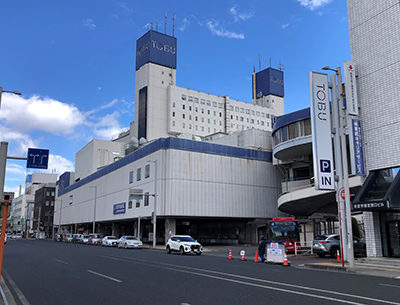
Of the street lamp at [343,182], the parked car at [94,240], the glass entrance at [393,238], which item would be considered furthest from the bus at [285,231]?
the parked car at [94,240]

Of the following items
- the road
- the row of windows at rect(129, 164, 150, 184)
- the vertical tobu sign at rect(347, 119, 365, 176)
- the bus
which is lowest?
the road

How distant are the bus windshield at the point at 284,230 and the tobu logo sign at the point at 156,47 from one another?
243ft

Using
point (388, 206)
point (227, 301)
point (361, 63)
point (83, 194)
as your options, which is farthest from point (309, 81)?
point (83, 194)

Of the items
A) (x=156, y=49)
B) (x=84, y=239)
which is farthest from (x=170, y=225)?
(x=156, y=49)

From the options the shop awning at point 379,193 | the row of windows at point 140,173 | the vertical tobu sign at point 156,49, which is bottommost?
the shop awning at point 379,193

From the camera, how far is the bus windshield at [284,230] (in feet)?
99.3

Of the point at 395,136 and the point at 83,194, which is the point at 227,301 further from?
the point at 83,194

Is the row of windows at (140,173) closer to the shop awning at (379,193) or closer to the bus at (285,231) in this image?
the bus at (285,231)

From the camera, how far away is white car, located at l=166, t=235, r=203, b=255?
29250 millimetres

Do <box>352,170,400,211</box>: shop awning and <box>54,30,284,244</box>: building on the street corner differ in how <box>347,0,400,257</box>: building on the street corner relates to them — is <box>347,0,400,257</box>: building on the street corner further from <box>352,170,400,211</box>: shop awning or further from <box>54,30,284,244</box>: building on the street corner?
<box>54,30,284,244</box>: building on the street corner

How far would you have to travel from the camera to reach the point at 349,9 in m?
24.0

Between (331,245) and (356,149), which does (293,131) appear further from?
(356,149)

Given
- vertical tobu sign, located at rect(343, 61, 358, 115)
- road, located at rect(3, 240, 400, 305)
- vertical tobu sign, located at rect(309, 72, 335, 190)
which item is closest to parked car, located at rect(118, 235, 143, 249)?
vertical tobu sign, located at rect(309, 72, 335, 190)

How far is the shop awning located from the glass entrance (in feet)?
6.69
